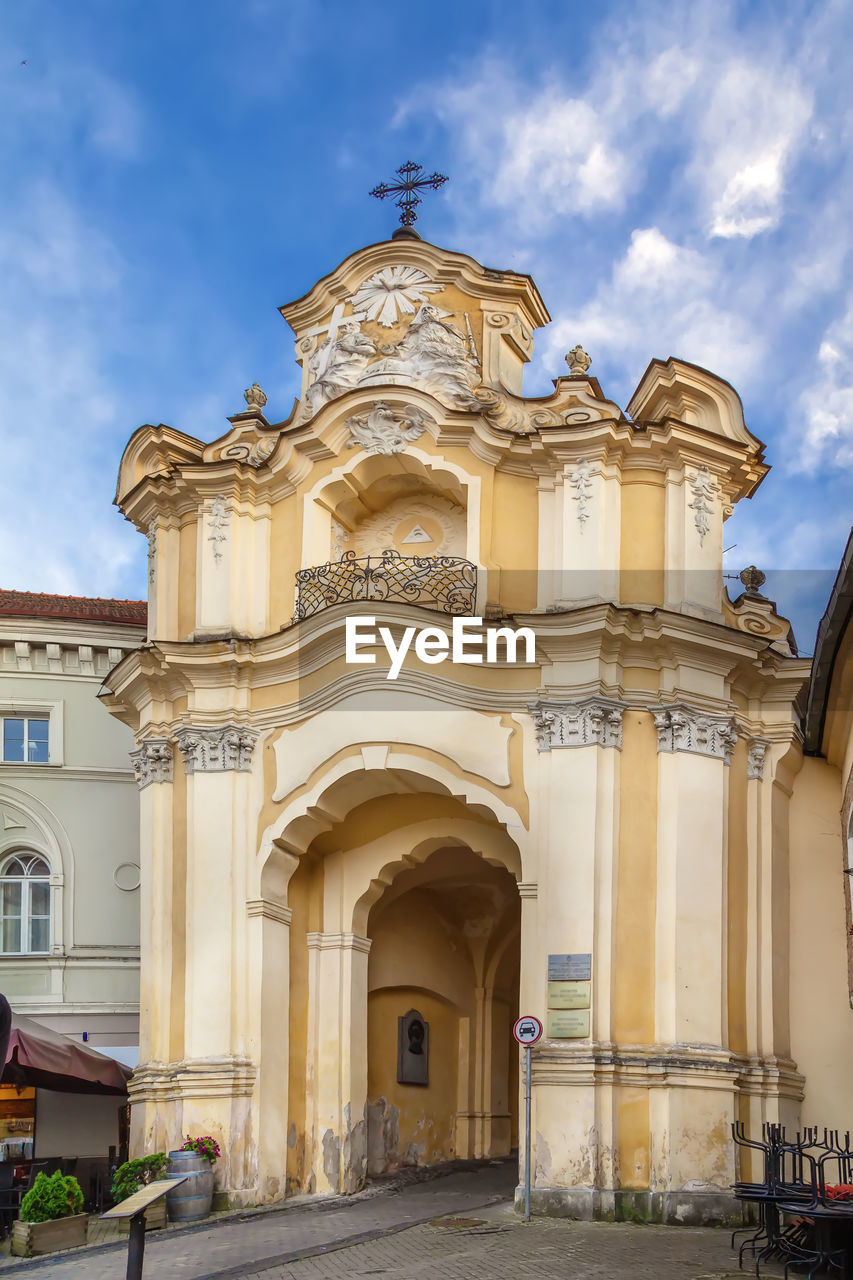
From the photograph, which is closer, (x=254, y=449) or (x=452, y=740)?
(x=452, y=740)

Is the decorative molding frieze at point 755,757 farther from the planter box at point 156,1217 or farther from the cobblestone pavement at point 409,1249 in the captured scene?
the planter box at point 156,1217

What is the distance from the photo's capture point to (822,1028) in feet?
62.1

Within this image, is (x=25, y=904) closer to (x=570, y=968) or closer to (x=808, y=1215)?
(x=570, y=968)

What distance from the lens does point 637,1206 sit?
54.1ft

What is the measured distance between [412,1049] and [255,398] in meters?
8.97

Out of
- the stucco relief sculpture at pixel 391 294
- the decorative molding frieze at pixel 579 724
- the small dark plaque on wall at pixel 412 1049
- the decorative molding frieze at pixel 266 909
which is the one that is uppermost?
the stucco relief sculpture at pixel 391 294

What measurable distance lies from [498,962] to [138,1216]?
1338 cm

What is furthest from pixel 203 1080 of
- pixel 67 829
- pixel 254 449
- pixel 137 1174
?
pixel 254 449

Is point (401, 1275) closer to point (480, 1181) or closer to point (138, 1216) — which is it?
point (138, 1216)

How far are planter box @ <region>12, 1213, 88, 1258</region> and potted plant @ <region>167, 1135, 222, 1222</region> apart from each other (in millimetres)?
1224

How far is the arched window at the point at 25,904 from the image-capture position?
75.8ft

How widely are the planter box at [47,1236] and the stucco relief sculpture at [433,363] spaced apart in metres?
10.1

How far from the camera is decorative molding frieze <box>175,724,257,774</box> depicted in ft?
63.1

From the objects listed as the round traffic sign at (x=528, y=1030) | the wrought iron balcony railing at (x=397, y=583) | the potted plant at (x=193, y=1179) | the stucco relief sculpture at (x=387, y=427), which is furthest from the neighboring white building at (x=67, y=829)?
the round traffic sign at (x=528, y=1030)
